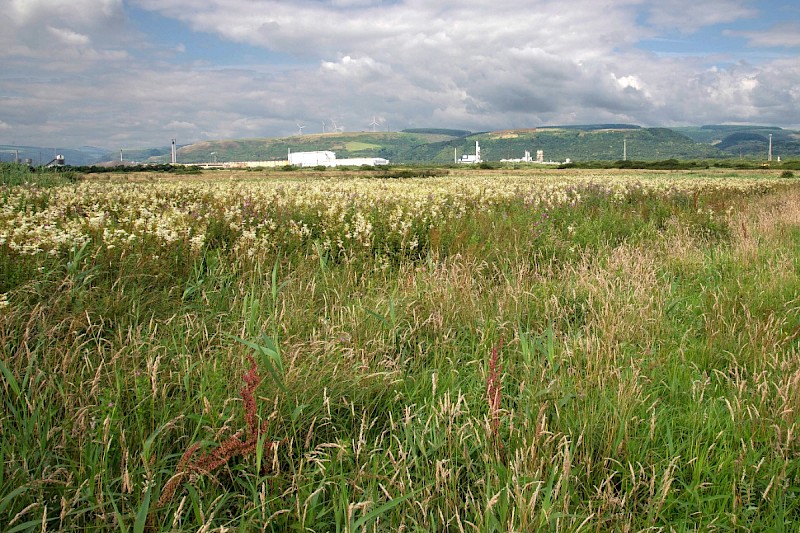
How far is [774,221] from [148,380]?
13292 mm

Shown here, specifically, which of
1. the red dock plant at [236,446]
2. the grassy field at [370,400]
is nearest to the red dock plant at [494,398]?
the grassy field at [370,400]

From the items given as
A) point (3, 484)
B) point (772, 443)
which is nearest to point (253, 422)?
point (3, 484)

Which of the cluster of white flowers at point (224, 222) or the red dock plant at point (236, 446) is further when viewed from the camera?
the cluster of white flowers at point (224, 222)

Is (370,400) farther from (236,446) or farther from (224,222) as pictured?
(224,222)

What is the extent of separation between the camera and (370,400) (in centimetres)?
339

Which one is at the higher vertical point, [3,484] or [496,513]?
[3,484]

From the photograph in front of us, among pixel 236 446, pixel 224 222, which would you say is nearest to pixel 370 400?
pixel 236 446

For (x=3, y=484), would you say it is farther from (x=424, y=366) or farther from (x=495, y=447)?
(x=424, y=366)

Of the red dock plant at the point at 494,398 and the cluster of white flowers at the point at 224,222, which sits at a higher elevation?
the cluster of white flowers at the point at 224,222

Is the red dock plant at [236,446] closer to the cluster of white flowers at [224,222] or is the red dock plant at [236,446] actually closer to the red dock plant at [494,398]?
the red dock plant at [494,398]

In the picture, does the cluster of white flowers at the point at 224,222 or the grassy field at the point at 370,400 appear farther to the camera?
the cluster of white flowers at the point at 224,222

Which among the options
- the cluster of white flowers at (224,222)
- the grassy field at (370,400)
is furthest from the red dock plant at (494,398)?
the cluster of white flowers at (224,222)

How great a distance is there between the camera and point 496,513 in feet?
7.92

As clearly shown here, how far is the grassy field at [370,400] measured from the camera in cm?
236
